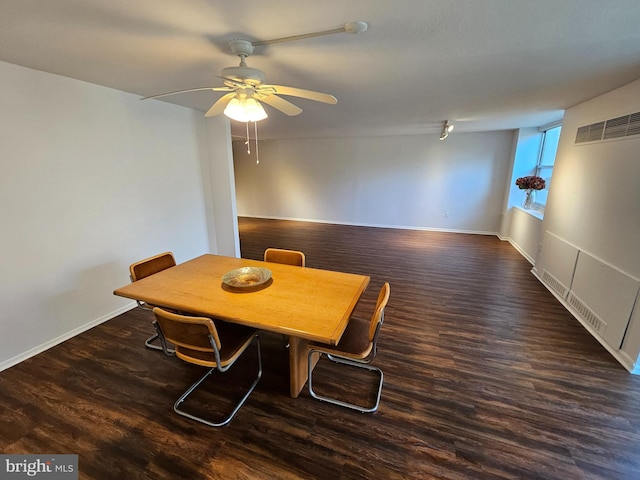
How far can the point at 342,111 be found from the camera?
12.4ft

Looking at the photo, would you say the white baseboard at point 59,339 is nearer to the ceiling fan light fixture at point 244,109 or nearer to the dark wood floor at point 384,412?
the dark wood floor at point 384,412

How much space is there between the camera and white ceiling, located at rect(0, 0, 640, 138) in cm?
134

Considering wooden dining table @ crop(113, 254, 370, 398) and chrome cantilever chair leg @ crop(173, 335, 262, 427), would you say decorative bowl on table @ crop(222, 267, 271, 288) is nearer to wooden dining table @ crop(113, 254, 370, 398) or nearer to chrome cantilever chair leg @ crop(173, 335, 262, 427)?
wooden dining table @ crop(113, 254, 370, 398)

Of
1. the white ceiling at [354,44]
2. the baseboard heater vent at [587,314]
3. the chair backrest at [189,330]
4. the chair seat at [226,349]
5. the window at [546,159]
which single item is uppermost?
the white ceiling at [354,44]

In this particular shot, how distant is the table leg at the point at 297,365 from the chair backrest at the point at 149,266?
1417 millimetres

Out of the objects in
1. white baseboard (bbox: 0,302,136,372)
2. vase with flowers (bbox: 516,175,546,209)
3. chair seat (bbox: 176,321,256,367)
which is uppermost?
vase with flowers (bbox: 516,175,546,209)

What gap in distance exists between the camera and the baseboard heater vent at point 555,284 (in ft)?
10.9

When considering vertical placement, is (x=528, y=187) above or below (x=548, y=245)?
above

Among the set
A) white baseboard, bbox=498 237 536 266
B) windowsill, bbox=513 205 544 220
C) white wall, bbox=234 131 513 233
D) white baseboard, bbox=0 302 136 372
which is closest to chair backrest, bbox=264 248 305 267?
white baseboard, bbox=0 302 136 372

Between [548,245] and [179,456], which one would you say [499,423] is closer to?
[179,456]

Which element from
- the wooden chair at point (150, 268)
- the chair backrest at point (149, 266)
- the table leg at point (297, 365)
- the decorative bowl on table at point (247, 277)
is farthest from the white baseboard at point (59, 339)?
the table leg at point (297, 365)

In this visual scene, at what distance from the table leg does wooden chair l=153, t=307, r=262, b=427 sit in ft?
0.96

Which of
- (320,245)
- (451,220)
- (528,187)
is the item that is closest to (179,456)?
(320,245)

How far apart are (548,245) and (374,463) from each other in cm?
379
